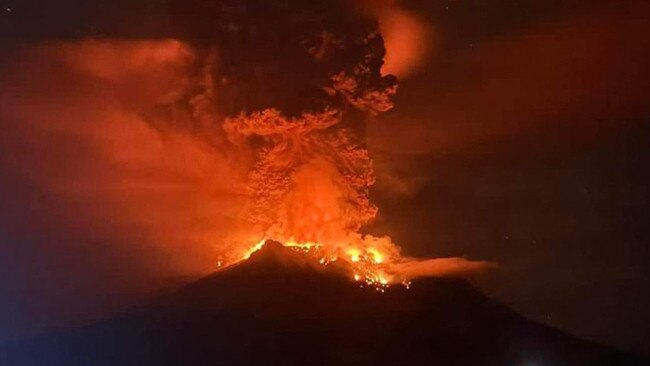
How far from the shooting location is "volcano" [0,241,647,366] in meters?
24.0

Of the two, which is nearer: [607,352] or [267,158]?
[267,158]

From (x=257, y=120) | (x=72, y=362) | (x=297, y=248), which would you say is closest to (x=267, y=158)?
(x=257, y=120)

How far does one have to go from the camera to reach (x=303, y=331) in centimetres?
2503

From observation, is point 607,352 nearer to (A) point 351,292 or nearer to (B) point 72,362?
(A) point 351,292

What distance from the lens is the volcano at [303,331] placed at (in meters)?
24.0

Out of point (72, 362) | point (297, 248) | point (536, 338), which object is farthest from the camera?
point (536, 338)

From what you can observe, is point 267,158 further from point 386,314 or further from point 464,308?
point 464,308

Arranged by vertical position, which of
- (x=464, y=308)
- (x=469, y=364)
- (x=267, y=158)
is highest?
(x=267, y=158)

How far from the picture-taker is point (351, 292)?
25.4m

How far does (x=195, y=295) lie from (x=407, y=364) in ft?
20.3

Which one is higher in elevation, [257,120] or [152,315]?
[257,120]

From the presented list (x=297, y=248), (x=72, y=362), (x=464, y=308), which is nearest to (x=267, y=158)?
(x=297, y=248)

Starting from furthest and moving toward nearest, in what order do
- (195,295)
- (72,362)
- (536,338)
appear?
(536,338) → (195,295) → (72,362)

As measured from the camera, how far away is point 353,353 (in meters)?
24.7
